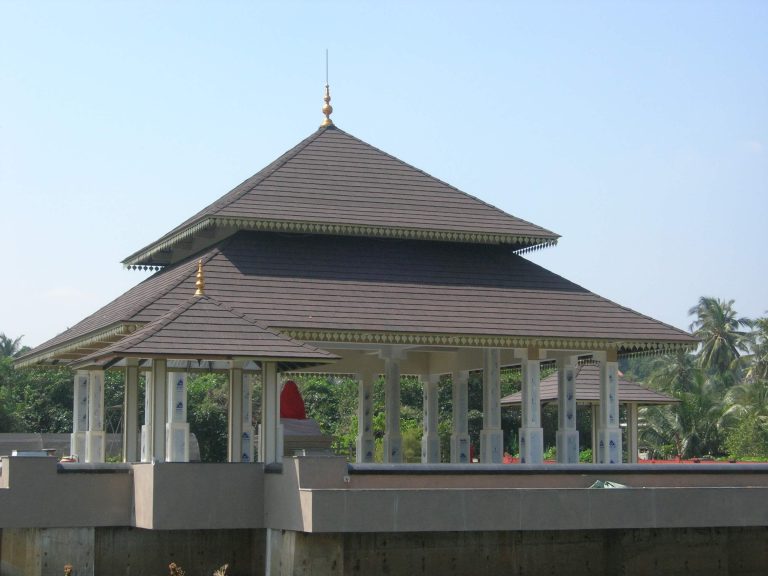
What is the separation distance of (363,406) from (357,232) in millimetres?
6951

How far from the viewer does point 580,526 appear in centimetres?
2009

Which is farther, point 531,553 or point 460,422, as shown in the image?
point 460,422

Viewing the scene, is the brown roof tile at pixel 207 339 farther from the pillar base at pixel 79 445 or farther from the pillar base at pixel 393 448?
the pillar base at pixel 393 448

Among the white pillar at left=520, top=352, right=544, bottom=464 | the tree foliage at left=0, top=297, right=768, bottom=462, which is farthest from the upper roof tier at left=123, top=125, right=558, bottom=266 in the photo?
the tree foliage at left=0, top=297, right=768, bottom=462

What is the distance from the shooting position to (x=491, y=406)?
2769 cm

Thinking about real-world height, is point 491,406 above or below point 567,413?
above

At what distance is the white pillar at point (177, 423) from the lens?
2170 cm

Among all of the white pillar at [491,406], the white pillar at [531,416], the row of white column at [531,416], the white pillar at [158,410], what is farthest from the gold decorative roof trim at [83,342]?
the white pillar at [531,416]

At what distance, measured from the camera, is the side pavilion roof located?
24344 mm

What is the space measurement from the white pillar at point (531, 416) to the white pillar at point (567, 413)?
58.3 inches

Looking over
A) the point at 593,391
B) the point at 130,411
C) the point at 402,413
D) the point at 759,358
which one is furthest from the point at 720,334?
the point at 130,411

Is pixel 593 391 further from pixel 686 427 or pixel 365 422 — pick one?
pixel 686 427

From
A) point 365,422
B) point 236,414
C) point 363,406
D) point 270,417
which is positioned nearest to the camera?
point 270,417

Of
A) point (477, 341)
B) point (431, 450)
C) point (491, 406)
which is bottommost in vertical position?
point (431, 450)
